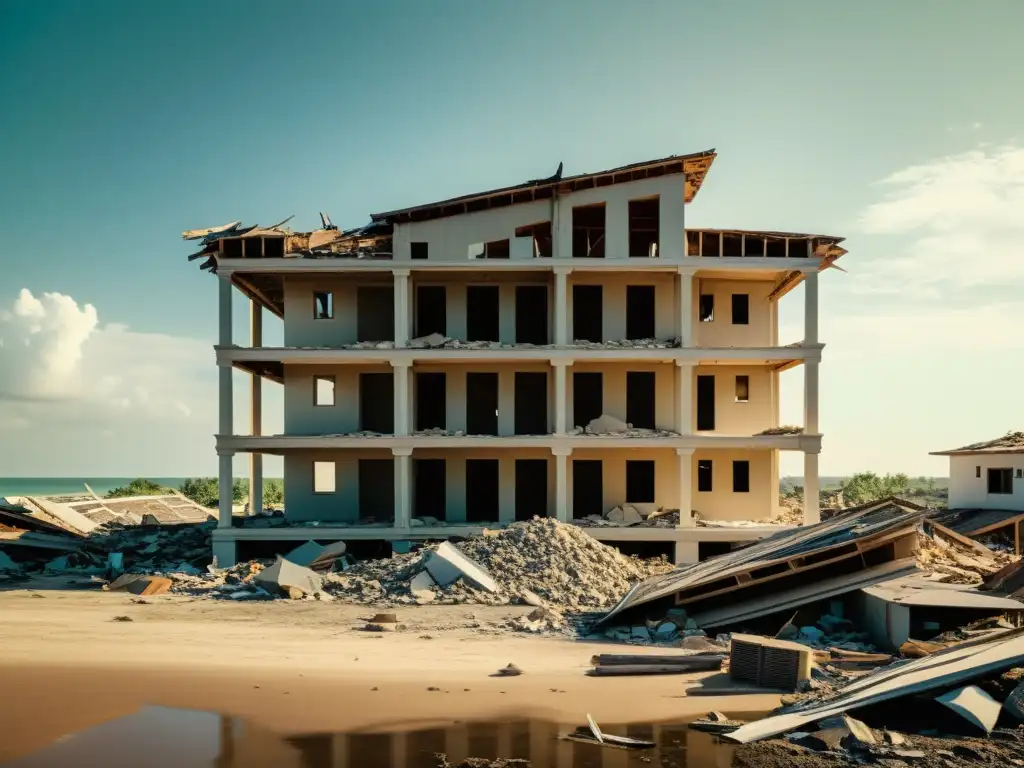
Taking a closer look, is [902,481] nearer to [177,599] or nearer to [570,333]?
[570,333]

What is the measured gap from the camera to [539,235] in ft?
93.1

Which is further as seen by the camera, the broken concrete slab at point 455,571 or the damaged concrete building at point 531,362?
the damaged concrete building at point 531,362

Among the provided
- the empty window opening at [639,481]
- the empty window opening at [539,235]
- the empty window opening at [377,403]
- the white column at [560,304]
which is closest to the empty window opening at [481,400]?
the empty window opening at [377,403]

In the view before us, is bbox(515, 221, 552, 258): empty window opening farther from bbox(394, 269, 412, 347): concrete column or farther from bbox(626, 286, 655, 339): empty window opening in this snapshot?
bbox(394, 269, 412, 347): concrete column

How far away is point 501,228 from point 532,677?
17166 millimetres

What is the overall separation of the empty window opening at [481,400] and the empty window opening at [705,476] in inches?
279

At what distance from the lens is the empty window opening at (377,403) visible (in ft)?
96.4

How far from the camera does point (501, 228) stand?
27.8 meters

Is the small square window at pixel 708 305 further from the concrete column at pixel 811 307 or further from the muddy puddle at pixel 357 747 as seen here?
the muddy puddle at pixel 357 747

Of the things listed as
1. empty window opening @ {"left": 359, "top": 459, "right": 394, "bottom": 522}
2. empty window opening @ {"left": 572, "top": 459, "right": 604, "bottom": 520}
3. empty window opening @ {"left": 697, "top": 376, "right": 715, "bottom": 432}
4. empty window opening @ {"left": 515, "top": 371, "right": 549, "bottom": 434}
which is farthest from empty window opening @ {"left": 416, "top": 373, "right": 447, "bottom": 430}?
empty window opening @ {"left": 697, "top": 376, "right": 715, "bottom": 432}

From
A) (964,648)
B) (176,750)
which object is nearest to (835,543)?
(964,648)

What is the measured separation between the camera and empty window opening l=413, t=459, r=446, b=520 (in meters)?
29.1

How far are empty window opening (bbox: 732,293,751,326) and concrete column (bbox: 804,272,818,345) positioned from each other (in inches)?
107

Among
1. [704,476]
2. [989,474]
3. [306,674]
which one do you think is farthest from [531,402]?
[989,474]
